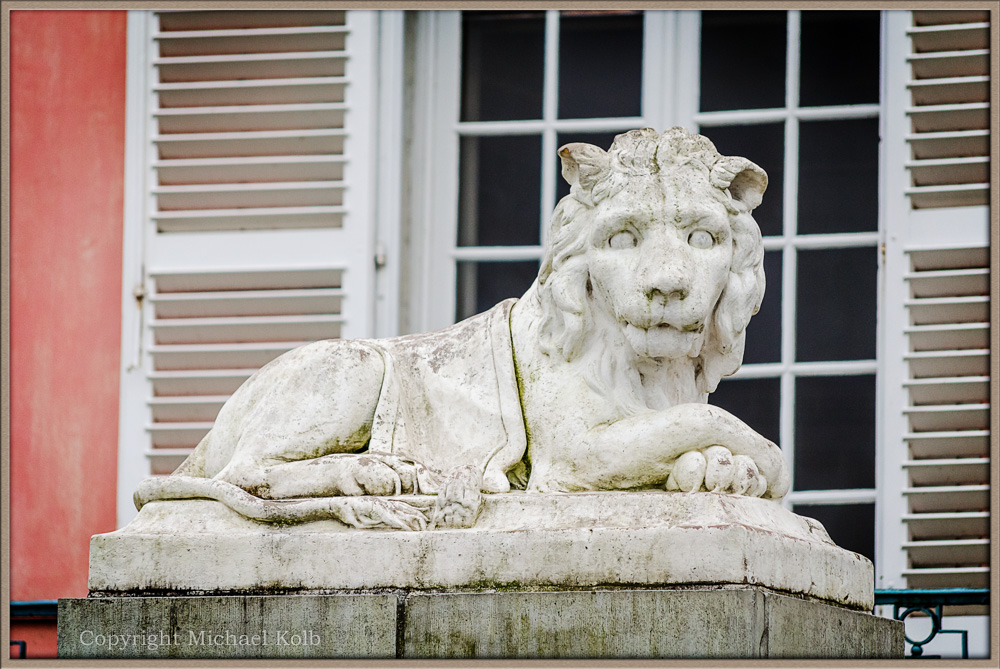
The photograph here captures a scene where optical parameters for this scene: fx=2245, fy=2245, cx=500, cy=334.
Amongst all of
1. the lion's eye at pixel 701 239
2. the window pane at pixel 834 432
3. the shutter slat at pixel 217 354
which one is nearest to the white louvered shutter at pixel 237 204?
the shutter slat at pixel 217 354

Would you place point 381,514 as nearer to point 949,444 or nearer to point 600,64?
point 949,444

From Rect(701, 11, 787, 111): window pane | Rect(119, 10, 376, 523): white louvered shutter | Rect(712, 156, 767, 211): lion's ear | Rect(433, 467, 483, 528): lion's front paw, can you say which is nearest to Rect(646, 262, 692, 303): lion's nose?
Rect(712, 156, 767, 211): lion's ear

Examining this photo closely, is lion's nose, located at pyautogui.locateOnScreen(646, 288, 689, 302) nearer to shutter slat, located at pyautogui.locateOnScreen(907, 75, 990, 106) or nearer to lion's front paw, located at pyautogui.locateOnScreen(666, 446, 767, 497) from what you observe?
lion's front paw, located at pyautogui.locateOnScreen(666, 446, 767, 497)

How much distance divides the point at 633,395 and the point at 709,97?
3230mm

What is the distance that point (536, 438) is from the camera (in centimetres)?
609

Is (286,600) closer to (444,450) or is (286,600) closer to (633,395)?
(444,450)

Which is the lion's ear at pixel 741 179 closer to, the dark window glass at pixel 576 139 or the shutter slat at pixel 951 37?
the shutter slat at pixel 951 37

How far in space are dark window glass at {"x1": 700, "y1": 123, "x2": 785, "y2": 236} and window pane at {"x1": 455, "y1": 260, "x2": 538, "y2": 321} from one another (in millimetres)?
913

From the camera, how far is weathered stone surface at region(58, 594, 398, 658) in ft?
18.8

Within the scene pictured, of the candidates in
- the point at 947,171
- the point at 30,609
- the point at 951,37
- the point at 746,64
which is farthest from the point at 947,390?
the point at 30,609

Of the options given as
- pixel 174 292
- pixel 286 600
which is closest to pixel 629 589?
pixel 286 600

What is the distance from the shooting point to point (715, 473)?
19.1 ft

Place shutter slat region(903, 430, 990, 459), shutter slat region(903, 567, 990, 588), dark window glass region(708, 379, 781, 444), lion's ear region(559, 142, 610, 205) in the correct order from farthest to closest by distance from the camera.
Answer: dark window glass region(708, 379, 781, 444) < shutter slat region(903, 430, 990, 459) < shutter slat region(903, 567, 990, 588) < lion's ear region(559, 142, 610, 205)

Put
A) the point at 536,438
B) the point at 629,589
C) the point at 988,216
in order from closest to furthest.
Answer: the point at 629,589 < the point at 536,438 < the point at 988,216
